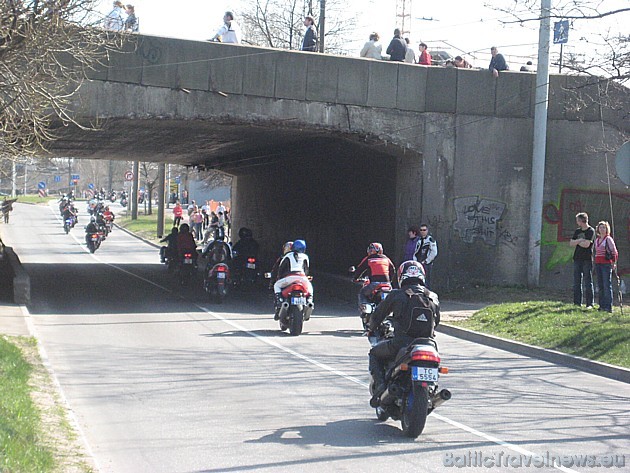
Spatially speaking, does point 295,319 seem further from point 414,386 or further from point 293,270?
point 414,386

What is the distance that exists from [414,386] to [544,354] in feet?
21.6

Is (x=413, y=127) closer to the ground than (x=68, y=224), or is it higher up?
higher up

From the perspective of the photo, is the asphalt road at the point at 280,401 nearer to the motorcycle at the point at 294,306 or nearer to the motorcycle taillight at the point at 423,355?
the motorcycle at the point at 294,306

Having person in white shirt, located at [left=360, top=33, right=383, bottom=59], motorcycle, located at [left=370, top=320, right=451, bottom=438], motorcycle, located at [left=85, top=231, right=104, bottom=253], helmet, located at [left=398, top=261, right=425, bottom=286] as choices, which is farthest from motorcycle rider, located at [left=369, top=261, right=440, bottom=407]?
motorcycle, located at [left=85, top=231, right=104, bottom=253]

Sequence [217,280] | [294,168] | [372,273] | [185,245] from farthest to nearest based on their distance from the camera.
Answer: [294,168], [185,245], [217,280], [372,273]

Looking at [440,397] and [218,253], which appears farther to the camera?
[218,253]

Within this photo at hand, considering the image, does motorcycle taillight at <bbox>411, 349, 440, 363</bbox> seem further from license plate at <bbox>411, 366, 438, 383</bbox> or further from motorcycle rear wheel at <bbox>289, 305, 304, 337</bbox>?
motorcycle rear wheel at <bbox>289, 305, 304, 337</bbox>

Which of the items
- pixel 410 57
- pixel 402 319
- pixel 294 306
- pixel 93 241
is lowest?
pixel 93 241

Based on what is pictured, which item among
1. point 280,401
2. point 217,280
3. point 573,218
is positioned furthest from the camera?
point 573,218

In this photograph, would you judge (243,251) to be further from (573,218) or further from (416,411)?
(416,411)

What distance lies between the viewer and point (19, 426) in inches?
289

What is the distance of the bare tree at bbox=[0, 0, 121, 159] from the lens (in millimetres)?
13135

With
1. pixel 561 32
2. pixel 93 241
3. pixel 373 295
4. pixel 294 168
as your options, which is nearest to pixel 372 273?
pixel 373 295

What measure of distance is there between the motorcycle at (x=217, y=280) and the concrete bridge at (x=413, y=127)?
334 cm
